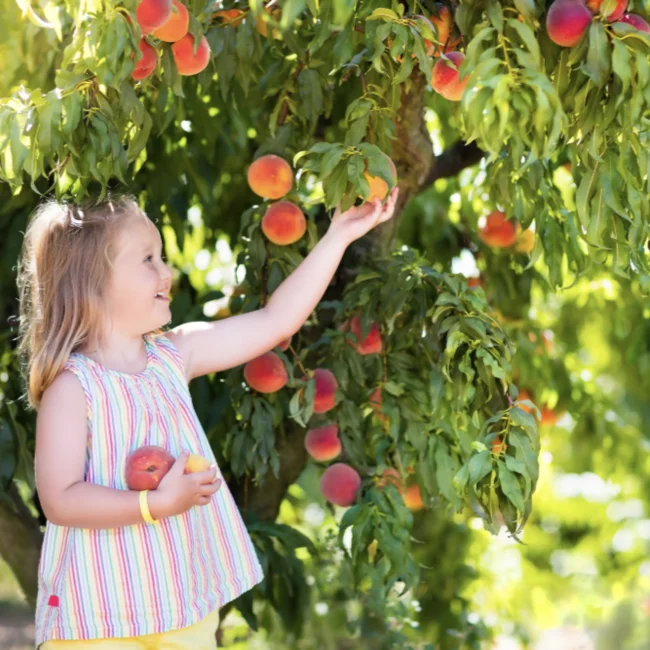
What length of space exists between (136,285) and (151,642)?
1.98 feet

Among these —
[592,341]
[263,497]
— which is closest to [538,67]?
[263,497]

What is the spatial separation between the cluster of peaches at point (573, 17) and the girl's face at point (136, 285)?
0.80m

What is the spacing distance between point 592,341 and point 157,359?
2.41 metres

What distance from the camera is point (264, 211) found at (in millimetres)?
2170

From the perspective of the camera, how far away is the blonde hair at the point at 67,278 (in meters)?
1.84

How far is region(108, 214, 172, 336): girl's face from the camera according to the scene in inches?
72.9

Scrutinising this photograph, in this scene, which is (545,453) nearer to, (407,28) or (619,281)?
(619,281)

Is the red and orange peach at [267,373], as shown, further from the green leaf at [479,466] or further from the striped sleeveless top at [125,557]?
the green leaf at [479,466]

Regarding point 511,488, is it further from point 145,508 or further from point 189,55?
point 189,55

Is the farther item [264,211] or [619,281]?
[619,281]

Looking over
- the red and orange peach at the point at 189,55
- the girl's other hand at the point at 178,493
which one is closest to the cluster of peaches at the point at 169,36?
the red and orange peach at the point at 189,55

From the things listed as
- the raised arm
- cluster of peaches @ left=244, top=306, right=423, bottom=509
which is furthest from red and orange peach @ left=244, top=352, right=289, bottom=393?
the raised arm

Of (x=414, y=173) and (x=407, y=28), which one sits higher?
(x=407, y=28)

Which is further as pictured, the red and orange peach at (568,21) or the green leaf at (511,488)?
the green leaf at (511,488)
